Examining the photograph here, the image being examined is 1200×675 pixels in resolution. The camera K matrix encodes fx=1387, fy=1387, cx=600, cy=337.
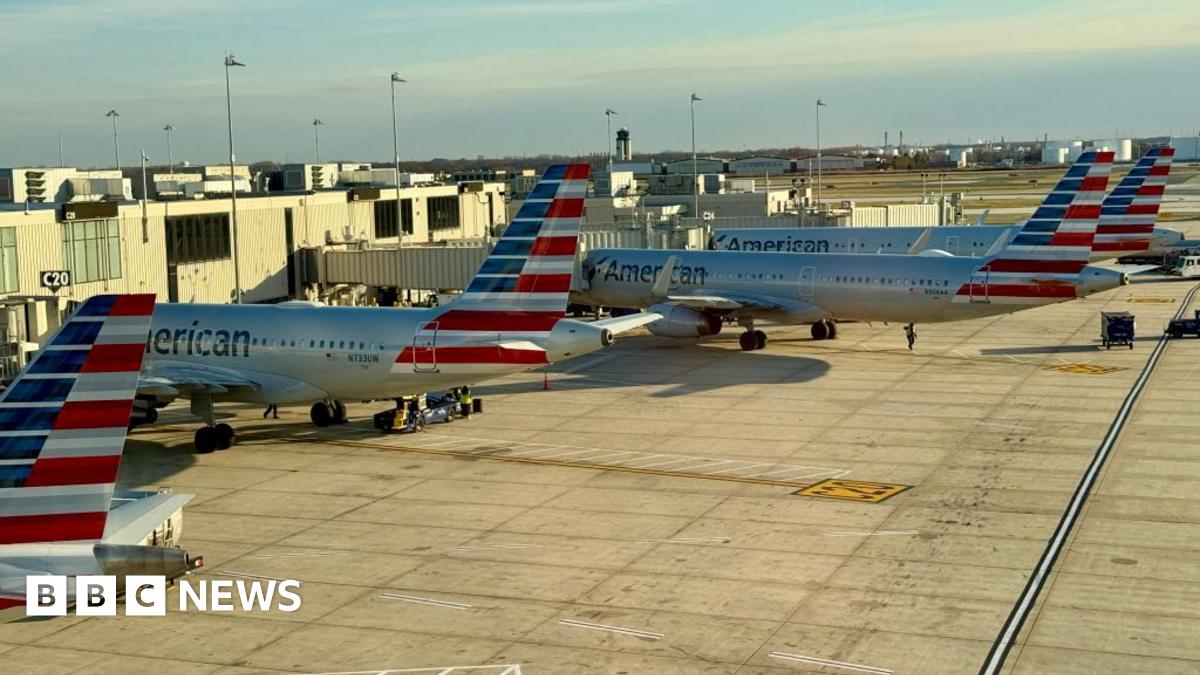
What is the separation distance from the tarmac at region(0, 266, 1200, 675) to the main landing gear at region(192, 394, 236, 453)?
0.47 meters

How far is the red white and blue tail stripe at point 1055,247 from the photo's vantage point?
166 ft

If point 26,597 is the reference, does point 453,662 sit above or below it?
below

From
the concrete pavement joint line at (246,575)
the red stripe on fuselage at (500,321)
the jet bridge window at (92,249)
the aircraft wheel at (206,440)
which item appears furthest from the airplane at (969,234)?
the concrete pavement joint line at (246,575)

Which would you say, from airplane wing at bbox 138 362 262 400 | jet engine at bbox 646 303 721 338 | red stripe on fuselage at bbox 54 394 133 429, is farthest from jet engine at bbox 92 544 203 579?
jet engine at bbox 646 303 721 338

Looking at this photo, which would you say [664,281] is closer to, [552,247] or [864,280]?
[864,280]

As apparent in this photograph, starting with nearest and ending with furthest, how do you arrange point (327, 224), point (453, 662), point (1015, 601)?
point (453, 662), point (1015, 601), point (327, 224)

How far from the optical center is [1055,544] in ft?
92.7

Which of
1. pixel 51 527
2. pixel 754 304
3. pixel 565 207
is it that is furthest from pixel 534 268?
pixel 51 527

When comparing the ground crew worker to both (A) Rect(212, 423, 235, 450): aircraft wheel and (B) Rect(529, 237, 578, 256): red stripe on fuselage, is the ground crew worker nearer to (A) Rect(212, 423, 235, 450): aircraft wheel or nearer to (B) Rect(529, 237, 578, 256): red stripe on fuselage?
(B) Rect(529, 237, 578, 256): red stripe on fuselage

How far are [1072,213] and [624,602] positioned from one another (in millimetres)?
32406

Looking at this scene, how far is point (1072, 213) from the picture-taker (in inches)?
2005

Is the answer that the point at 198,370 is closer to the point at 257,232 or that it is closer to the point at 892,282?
the point at 257,232

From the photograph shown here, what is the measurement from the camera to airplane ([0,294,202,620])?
15953 mm

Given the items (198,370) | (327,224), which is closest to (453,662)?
(198,370)
